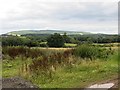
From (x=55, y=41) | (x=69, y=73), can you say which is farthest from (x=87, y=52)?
(x=55, y=41)

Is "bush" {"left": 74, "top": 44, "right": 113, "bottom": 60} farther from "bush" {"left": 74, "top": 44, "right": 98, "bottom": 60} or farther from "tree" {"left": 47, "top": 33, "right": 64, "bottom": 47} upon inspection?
"tree" {"left": 47, "top": 33, "right": 64, "bottom": 47}

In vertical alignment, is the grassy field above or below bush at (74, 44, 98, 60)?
below

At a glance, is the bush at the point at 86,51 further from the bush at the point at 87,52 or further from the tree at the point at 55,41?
the tree at the point at 55,41

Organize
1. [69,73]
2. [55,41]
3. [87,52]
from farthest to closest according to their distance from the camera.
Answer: [55,41], [87,52], [69,73]

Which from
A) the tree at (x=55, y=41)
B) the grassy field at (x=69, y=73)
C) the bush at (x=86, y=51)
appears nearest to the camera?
the grassy field at (x=69, y=73)

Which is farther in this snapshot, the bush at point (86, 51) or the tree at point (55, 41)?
the tree at point (55, 41)

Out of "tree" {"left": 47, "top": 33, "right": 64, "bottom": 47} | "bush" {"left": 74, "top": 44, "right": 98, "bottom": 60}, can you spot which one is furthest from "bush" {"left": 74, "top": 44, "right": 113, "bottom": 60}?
"tree" {"left": 47, "top": 33, "right": 64, "bottom": 47}

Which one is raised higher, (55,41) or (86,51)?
(86,51)

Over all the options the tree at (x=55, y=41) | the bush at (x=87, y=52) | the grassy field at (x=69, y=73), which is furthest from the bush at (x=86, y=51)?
the tree at (x=55, y=41)

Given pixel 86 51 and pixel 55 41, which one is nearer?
pixel 86 51

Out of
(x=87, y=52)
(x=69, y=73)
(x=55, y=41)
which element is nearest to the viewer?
(x=69, y=73)

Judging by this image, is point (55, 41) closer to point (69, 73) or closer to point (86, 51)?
point (86, 51)

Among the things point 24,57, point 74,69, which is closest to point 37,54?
point 24,57

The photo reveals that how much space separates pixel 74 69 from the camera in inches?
627
